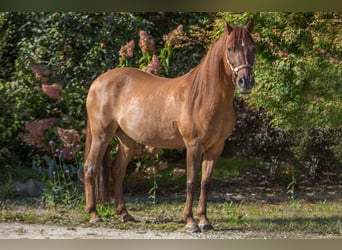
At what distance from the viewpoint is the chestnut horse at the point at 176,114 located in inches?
204

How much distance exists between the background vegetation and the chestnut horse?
80 centimetres

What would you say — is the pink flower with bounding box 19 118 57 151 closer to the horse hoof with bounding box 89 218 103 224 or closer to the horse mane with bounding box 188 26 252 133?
the horse hoof with bounding box 89 218 103 224

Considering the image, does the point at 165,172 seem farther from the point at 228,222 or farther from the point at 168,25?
the point at 228,222

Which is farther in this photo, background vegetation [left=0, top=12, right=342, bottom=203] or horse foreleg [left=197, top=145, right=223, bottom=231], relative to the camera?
background vegetation [left=0, top=12, right=342, bottom=203]

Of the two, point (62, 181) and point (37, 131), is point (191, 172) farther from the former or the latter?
point (62, 181)

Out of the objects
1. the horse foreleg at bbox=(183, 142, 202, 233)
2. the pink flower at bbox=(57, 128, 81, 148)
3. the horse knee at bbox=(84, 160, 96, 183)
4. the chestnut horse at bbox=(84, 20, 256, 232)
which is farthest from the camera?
the pink flower at bbox=(57, 128, 81, 148)

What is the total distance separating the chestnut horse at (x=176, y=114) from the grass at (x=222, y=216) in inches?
9.5

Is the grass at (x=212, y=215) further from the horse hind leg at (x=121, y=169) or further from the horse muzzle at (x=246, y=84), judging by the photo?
the horse muzzle at (x=246, y=84)

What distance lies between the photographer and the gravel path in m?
5.34

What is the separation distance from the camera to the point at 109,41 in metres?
7.79

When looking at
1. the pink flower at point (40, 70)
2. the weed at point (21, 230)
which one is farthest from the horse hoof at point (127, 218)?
the pink flower at point (40, 70)

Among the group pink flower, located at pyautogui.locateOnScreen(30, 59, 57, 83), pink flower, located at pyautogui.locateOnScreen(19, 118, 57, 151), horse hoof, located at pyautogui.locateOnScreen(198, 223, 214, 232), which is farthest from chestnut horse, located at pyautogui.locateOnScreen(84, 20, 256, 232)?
pink flower, located at pyautogui.locateOnScreen(30, 59, 57, 83)

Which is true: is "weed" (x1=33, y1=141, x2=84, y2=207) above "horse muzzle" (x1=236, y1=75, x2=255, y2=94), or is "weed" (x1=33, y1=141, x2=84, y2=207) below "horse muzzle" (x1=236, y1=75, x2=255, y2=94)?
below

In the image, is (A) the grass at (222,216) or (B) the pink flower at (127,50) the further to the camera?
(B) the pink flower at (127,50)
